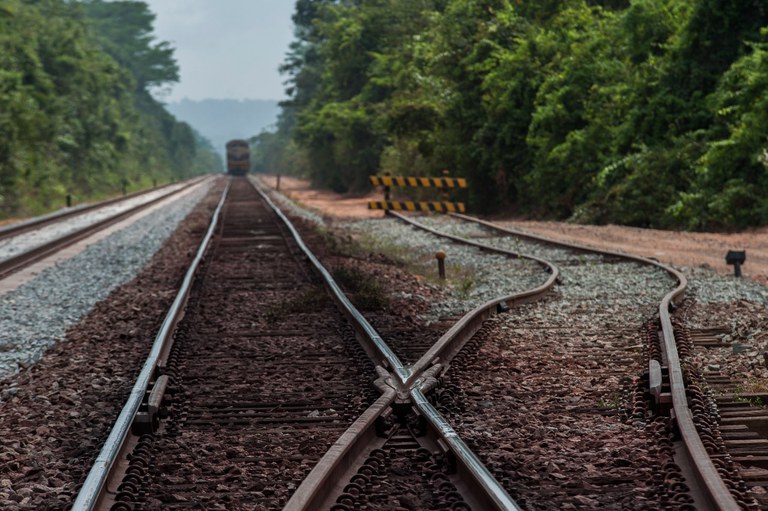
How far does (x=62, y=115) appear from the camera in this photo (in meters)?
52.7

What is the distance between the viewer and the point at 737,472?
4.45 metres

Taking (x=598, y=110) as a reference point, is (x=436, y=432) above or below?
below

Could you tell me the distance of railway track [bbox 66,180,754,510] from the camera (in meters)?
4.38

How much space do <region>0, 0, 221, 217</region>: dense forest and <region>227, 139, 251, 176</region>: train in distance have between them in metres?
7.64

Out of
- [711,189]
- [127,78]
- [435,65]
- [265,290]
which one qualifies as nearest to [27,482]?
[265,290]

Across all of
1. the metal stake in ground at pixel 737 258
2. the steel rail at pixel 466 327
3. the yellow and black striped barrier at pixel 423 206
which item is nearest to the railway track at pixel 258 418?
the steel rail at pixel 466 327

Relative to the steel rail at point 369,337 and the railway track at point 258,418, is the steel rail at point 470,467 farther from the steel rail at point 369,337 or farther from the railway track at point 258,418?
the steel rail at point 369,337

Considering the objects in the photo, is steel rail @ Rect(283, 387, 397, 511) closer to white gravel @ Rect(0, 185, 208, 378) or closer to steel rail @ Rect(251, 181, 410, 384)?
steel rail @ Rect(251, 181, 410, 384)

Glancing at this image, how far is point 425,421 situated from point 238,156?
8538 centimetres

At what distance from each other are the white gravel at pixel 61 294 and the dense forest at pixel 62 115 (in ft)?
48.9

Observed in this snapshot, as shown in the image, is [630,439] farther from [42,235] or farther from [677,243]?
[42,235]

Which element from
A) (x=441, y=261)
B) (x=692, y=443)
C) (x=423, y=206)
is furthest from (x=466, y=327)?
(x=423, y=206)

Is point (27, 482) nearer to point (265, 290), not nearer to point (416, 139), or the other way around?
point (265, 290)

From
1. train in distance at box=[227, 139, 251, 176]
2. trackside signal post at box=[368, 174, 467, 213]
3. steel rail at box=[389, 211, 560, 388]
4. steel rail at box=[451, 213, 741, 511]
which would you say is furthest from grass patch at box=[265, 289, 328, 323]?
train in distance at box=[227, 139, 251, 176]
